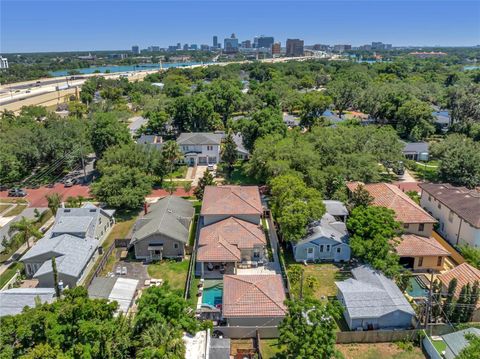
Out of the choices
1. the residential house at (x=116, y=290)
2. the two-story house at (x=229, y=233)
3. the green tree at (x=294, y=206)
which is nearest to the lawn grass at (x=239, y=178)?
the two-story house at (x=229, y=233)

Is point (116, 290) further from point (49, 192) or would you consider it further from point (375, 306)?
point (49, 192)

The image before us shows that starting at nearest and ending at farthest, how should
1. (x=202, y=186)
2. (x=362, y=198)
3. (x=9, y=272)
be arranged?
(x=9, y=272)
(x=362, y=198)
(x=202, y=186)

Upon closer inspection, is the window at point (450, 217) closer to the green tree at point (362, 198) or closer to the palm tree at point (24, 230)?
the green tree at point (362, 198)

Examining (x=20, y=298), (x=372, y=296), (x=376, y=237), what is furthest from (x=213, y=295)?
(x=376, y=237)

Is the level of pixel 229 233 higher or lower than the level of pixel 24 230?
higher

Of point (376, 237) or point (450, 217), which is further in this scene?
point (450, 217)
